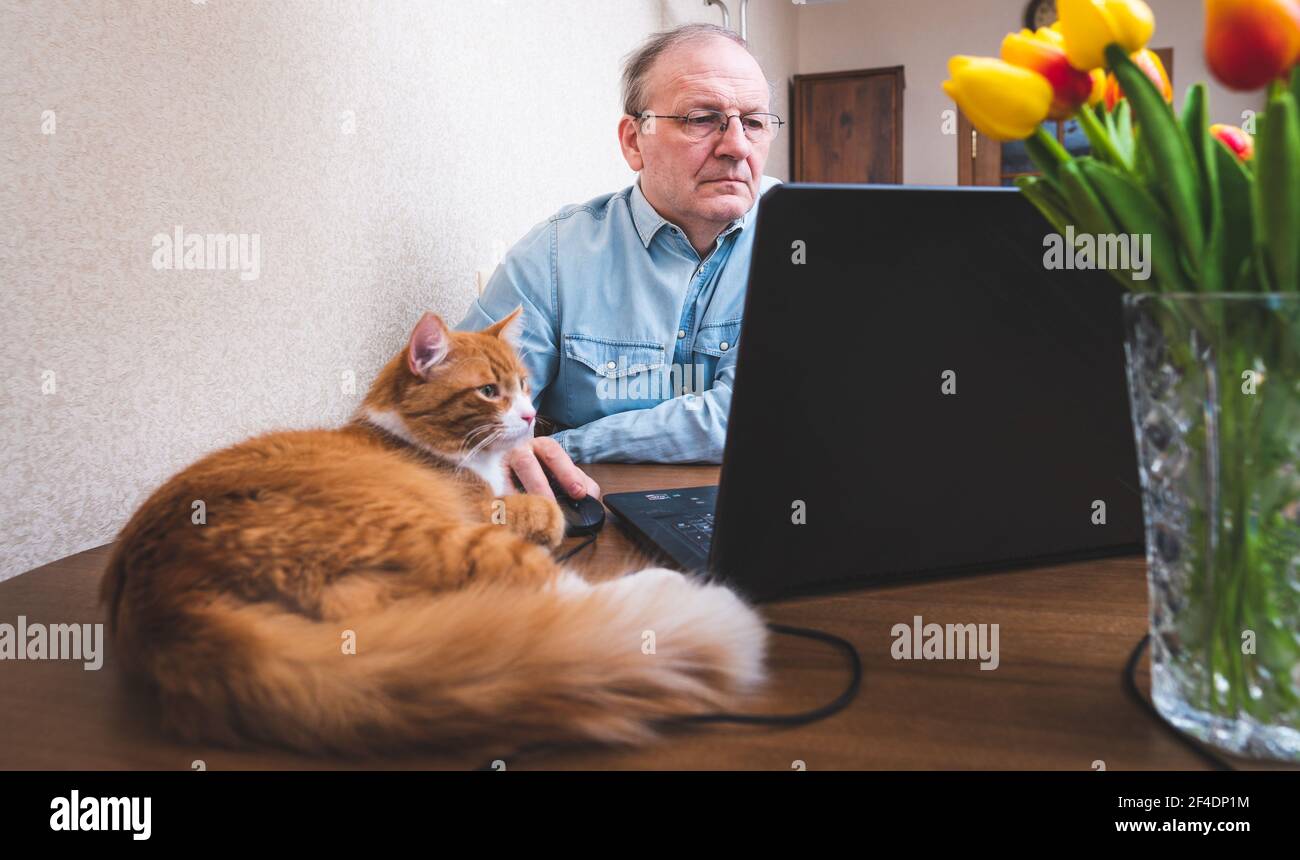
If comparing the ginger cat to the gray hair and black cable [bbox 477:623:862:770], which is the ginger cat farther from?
the gray hair

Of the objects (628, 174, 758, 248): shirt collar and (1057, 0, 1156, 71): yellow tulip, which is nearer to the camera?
(1057, 0, 1156, 71): yellow tulip

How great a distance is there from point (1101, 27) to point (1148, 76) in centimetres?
4

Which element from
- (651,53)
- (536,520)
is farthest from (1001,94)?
(651,53)

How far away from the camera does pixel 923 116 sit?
188 inches

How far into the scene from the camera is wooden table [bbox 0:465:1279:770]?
0.40m

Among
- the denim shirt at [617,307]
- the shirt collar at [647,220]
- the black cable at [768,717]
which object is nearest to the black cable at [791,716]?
the black cable at [768,717]

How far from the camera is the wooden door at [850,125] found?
15.3 ft

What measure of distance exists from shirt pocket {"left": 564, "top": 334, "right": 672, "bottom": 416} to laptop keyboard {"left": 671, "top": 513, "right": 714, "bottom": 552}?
0.84 m

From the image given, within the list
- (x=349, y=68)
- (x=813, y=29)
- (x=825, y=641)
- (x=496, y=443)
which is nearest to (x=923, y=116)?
(x=813, y=29)

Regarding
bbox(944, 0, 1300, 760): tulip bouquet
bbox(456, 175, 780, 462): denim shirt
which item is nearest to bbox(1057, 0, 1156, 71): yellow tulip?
bbox(944, 0, 1300, 760): tulip bouquet
